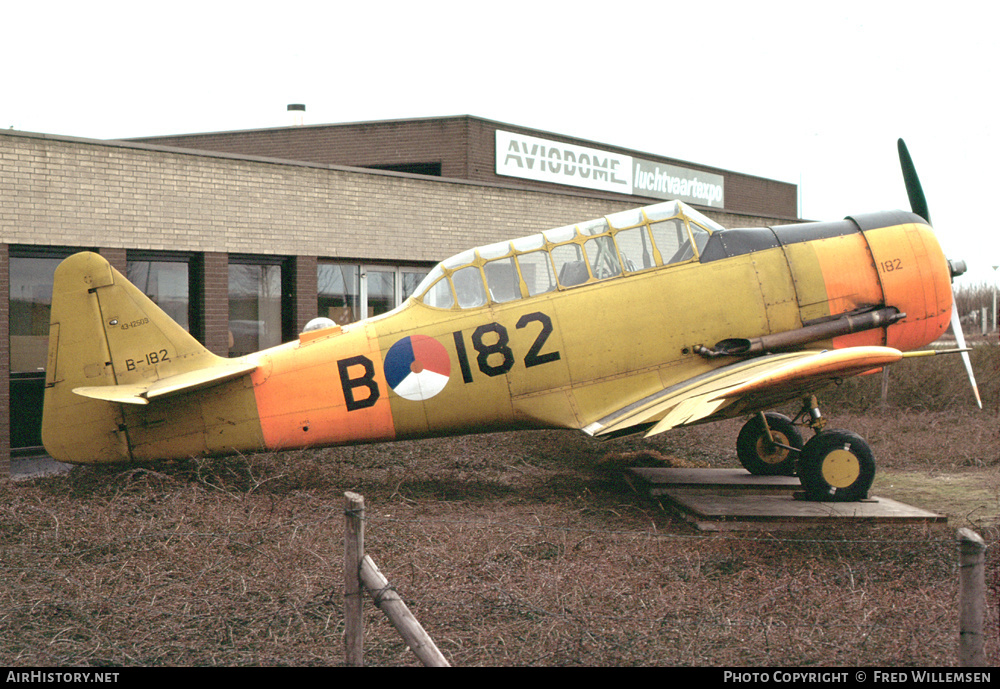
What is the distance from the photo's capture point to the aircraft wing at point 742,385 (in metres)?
6.31

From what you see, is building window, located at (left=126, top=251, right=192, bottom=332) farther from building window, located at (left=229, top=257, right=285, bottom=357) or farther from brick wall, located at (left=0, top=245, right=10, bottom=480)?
brick wall, located at (left=0, top=245, right=10, bottom=480)

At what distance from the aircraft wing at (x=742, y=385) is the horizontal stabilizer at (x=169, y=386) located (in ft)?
11.0

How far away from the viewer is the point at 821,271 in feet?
25.4

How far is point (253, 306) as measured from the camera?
40.1 feet

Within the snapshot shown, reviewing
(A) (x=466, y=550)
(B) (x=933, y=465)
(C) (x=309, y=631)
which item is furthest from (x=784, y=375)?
(B) (x=933, y=465)

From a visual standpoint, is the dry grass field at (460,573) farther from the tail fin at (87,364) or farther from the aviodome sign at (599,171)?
the aviodome sign at (599,171)

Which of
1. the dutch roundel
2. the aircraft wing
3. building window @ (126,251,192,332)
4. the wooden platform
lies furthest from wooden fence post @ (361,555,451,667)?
building window @ (126,251,192,332)

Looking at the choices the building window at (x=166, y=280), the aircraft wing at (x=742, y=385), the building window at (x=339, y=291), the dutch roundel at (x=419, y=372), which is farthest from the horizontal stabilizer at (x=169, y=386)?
the building window at (x=339, y=291)

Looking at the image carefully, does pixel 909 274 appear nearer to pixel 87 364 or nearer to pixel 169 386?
pixel 169 386

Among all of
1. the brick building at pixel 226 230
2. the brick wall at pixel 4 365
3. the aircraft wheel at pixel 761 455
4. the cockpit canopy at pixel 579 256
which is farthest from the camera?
the brick building at pixel 226 230

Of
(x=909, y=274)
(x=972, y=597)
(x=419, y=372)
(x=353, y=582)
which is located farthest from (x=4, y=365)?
(x=972, y=597)

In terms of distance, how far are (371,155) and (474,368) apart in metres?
14.1

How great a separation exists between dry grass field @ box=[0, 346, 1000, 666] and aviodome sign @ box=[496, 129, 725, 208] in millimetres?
13095

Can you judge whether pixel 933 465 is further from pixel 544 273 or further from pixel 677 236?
pixel 544 273
